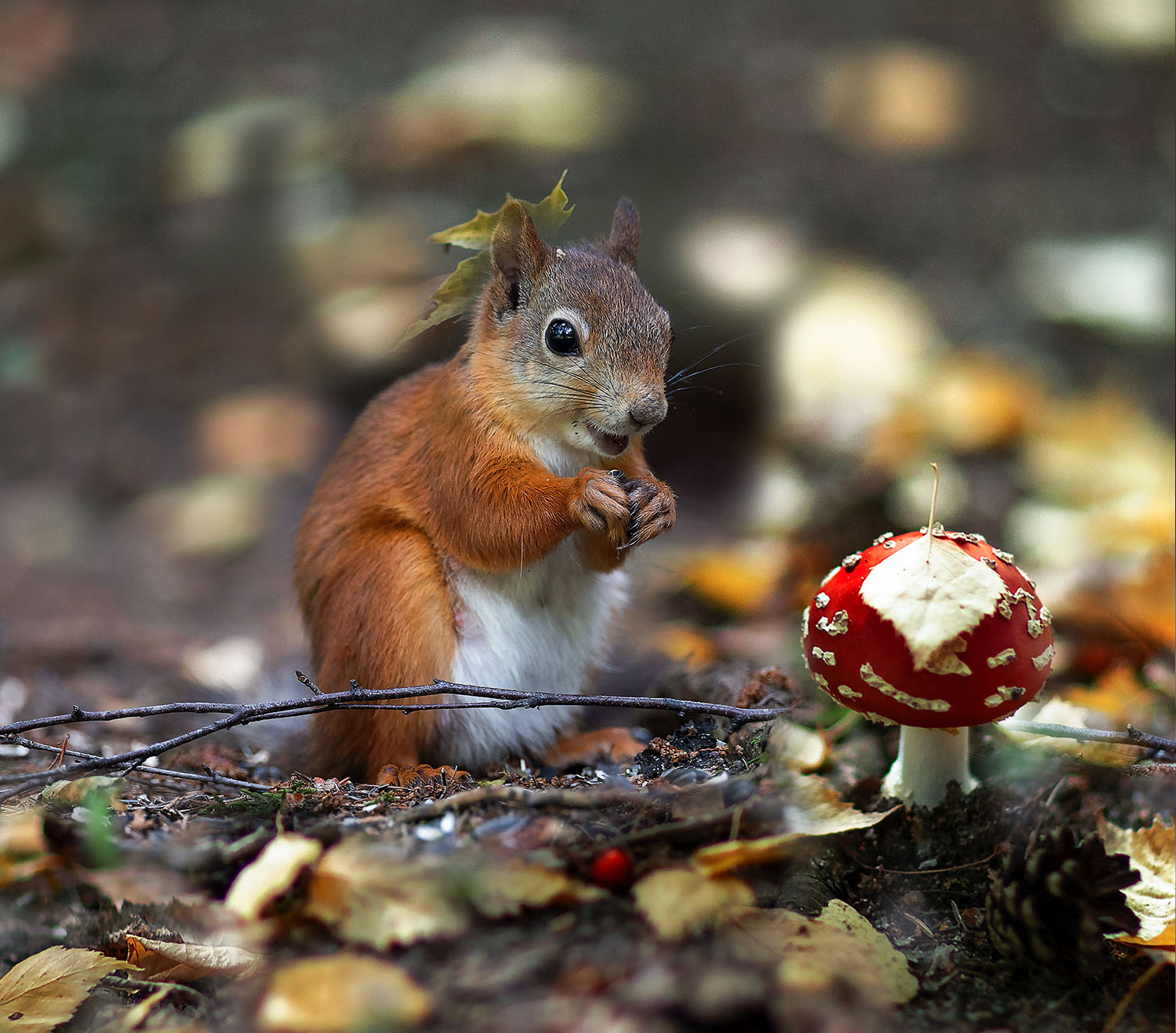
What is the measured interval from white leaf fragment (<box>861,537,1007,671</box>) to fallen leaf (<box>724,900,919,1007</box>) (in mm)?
376

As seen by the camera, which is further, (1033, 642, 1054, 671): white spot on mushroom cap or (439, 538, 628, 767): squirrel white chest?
(439, 538, 628, 767): squirrel white chest

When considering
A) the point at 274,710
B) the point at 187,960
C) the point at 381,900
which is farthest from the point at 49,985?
the point at 381,900

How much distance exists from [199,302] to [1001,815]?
4445 mm

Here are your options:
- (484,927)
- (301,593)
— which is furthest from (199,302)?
(484,927)

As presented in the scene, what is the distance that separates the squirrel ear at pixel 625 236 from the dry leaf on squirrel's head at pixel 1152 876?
132 centimetres

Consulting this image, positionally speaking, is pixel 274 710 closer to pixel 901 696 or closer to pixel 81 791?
pixel 81 791

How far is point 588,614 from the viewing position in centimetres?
223

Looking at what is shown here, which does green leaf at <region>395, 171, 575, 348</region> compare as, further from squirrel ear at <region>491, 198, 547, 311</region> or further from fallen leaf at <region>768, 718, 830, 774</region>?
fallen leaf at <region>768, 718, 830, 774</region>

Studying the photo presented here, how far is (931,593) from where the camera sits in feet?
5.25

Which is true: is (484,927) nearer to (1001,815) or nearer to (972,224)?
(1001,815)

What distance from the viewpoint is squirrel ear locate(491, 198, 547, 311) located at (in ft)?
6.47

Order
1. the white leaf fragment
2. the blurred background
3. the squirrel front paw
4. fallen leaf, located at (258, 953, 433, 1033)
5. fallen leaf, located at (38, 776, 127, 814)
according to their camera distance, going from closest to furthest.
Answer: fallen leaf, located at (258, 953, 433, 1033)
the white leaf fragment
fallen leaf, located at (38, 776, 127, 814)
the squirrel front paw
the blurred background

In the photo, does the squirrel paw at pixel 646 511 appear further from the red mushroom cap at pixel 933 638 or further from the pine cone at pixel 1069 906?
the pine cone at pixel 1069 906

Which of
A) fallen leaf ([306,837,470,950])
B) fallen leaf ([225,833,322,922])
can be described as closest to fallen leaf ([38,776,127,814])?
fallen leaf ([225,833,322,922])
